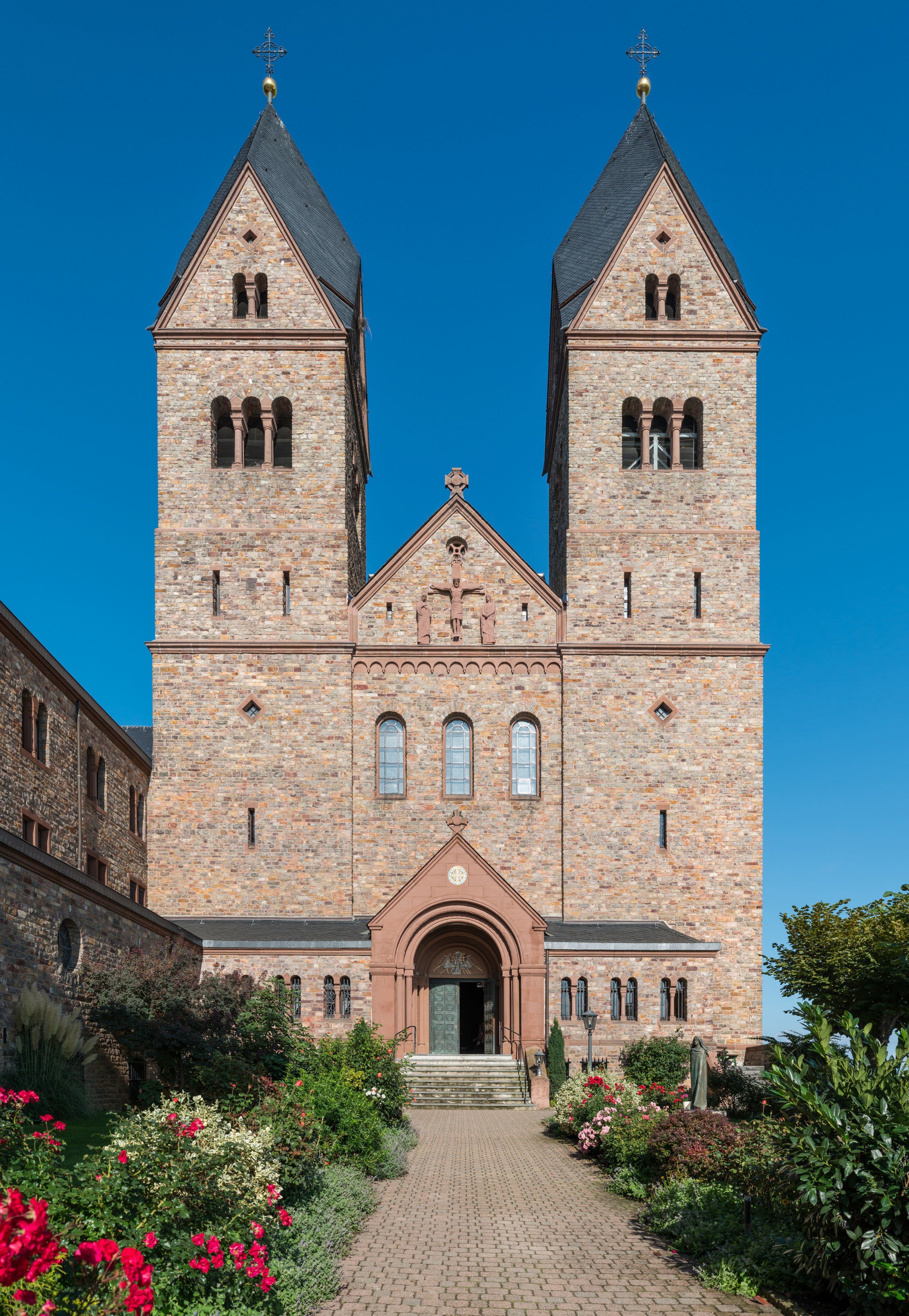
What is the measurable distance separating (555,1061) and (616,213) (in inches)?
1008

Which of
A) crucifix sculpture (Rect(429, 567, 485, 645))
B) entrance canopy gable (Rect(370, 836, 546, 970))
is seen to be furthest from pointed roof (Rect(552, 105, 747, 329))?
entrance canopy gable (Rect(370, 836, 546, 970))

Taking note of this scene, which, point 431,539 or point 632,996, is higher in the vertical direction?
point 431,539

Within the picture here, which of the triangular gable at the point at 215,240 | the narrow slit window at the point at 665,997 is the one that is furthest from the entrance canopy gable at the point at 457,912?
the triangular gable at the point at 215,240

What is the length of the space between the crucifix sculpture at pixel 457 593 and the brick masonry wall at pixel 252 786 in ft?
10.4

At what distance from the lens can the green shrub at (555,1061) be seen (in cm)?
2594

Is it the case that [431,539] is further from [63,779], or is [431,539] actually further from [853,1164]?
[853,1164]

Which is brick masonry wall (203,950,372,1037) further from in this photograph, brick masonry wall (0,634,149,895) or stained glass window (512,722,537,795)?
stained glass window (512,722,537,795)

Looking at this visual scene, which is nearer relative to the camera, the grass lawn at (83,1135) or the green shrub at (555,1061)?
the grass lawn at (83,1135)

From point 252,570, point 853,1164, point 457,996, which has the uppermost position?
point 252,570

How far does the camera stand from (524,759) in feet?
105

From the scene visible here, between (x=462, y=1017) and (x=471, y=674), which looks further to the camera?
(x=471, y=674)

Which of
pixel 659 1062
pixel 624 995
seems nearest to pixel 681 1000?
pixel 624 995

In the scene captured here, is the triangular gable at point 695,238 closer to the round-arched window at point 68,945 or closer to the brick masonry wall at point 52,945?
the brick masonry wall at point 52,945

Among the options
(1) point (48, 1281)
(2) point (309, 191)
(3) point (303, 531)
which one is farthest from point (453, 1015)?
(2) point (309, 191)
